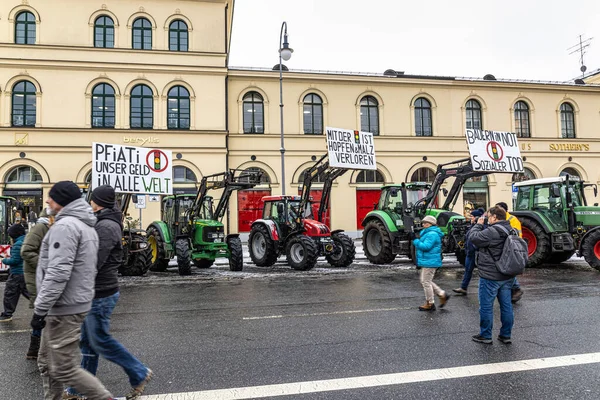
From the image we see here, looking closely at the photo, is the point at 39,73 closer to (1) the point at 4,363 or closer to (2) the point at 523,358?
(1) the point at 4,363

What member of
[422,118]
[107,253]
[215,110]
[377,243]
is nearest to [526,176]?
[422,118]

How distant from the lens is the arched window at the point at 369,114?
95.8 feet

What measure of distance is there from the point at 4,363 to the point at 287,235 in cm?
977

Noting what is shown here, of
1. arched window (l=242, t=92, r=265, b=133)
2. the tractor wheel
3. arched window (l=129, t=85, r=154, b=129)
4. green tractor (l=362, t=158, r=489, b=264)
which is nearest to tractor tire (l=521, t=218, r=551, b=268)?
the tractor wheel

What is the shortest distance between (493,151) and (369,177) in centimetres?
1361

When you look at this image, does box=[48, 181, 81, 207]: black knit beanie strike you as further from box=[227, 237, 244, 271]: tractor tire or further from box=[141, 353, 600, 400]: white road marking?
box=[227, 237, 244, 271]: tractor tire

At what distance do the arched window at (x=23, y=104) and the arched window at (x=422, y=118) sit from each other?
72.0 ft

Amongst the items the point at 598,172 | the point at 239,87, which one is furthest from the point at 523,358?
the point at 598,172

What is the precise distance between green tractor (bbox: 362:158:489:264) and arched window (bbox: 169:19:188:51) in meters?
17.1

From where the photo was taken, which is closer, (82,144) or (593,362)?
(593,362)

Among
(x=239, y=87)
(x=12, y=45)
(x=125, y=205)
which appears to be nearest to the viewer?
(x=125, y=205)

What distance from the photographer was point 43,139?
81.3 feet

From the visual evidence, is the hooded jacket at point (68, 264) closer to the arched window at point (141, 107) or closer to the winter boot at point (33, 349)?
the winter boot at point (33, 349)

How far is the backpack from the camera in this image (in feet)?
17.8
